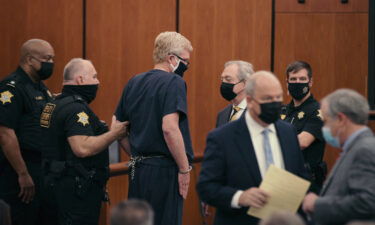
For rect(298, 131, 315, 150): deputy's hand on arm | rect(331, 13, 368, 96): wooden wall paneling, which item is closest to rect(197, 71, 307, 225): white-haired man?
rect(298, 131, 315, 150): deputy's hand on arm

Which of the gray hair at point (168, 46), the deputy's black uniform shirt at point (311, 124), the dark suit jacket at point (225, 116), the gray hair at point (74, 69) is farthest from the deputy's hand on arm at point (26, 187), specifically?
the deputy's black uniform shirt at point (311, 124)

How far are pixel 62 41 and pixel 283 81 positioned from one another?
2291 mm

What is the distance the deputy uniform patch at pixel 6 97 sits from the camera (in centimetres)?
Result: 476

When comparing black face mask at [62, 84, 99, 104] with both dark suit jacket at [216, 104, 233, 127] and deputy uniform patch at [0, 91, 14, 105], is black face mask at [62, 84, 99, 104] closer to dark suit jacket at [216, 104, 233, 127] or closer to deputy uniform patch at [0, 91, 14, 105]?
deputy uniform patch at [0, 91, 14, 105]

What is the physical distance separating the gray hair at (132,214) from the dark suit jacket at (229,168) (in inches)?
30.2

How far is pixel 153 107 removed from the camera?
166 inches

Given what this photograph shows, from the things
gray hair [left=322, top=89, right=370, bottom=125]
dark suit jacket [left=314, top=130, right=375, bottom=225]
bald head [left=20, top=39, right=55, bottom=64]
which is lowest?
dark suit jacket [left=314, top=130, right=375, bottom=225]

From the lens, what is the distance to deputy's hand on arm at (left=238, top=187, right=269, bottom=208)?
301 centimetres

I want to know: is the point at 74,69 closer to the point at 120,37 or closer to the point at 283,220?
the point at 283,220

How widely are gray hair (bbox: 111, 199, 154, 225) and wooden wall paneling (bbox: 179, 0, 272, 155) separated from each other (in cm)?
458

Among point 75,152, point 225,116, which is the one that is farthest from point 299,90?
point 75,152

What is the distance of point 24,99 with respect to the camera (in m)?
4.84

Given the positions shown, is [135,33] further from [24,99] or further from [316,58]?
[24,99]

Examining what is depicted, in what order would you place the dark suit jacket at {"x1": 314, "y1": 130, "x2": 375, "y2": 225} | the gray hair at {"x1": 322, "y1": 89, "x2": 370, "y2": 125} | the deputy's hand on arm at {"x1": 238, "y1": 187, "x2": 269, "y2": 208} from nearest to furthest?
the dark suit jacket at {"x1": 314, "y1": 130, "x2": 375, "y2": 225}, the gray hair at {"x1": 322, "y1": 89, "x2": 370, "y2": 125}, the deputy's hand on arm at {"x1": 238, "y1": 187, "x2": 269, "y2": 208}
